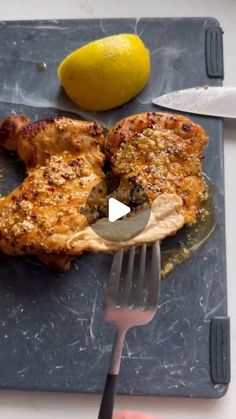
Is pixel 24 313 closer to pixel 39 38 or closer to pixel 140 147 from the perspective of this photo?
pixel 140 147

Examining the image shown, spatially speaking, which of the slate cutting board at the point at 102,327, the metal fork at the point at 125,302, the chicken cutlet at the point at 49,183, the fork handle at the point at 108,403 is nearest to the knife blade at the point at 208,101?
the slate cutting board at the point at 102,327

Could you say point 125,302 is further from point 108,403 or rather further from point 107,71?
point 107,71

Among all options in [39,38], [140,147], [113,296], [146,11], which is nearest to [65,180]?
[140,147]

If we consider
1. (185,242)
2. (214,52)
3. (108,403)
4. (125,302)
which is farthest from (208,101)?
(108,403)

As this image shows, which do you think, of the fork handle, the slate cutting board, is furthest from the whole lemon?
the fork handle

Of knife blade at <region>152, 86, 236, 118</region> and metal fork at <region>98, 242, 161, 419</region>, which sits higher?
knife blade at <region>152, 86, 236, 118</region>

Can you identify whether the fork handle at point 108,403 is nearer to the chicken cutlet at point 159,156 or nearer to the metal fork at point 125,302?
the metal fork at point 125,302
